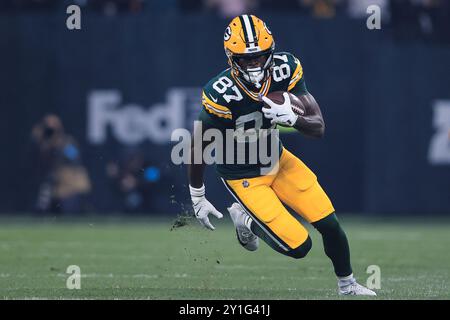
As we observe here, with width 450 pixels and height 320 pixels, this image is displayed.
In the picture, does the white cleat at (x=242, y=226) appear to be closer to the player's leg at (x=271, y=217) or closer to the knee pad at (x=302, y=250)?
the player's leg at (x=271, y=217)

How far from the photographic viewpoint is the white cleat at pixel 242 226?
7.96 meters

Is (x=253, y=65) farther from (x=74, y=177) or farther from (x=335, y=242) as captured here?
(x=74, y=177)

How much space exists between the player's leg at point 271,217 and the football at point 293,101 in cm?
58

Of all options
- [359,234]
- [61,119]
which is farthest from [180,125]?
[359,234]

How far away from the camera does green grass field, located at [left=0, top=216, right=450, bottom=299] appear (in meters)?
7.62

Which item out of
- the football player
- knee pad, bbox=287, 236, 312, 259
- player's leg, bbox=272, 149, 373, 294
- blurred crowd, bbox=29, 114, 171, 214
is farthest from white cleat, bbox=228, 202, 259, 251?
blurred crowd, bbox=29, 114, 171, 214

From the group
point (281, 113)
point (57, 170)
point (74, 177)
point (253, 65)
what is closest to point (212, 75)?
point (74, 177)

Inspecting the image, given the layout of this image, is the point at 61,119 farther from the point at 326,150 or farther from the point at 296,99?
the point at 296,99

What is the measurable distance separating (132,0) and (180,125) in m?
1.76

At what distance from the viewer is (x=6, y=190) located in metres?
14.2

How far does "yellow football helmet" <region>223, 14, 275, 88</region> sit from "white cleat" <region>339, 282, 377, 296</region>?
1.43 meters

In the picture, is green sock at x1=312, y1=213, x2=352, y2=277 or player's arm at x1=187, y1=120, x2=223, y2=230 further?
player's arm at x1=187, y1=120, x2=223, y2=230

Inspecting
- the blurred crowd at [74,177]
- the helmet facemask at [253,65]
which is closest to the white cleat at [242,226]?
the helmet facemask at [253,65]

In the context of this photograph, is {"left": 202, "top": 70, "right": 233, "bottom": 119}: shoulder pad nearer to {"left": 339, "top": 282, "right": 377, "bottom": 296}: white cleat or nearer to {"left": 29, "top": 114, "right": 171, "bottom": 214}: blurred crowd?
{"left": 339, "top": 282, "right": 377, "bottom": 296}: white cleat
